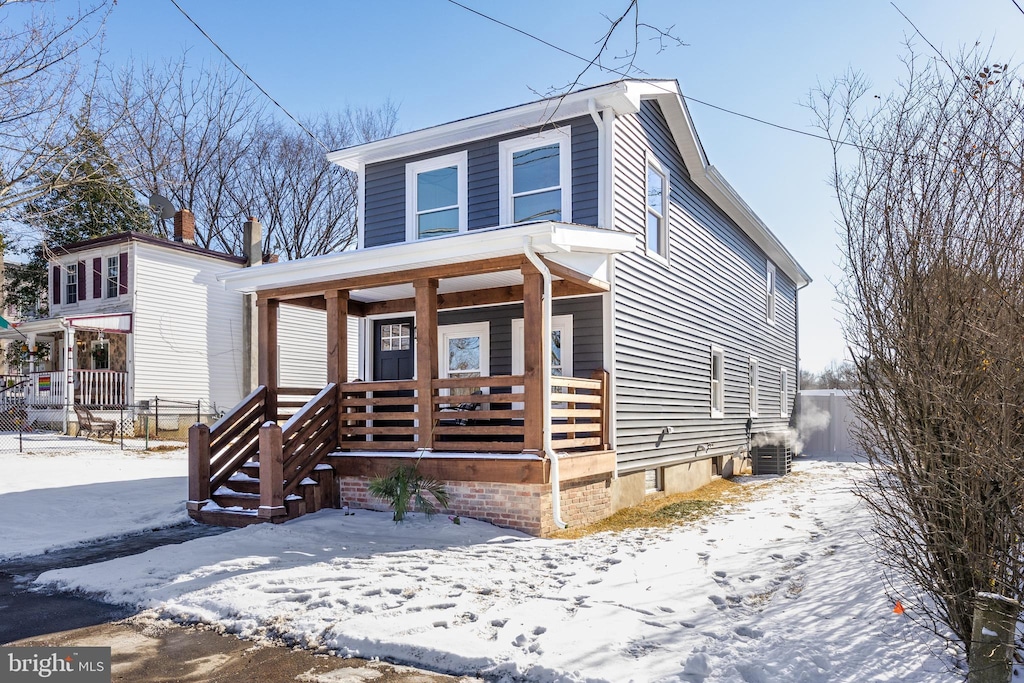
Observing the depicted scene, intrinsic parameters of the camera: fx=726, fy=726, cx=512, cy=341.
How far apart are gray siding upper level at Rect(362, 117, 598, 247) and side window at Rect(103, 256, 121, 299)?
12.4 meters

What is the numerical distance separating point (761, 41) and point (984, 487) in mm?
4405

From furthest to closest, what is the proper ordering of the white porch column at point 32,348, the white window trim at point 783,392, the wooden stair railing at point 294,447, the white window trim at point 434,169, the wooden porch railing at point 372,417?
the white porch column at point 32,348 → the white window trim at point 783,392 → the white window trim at point 434,169 → the wooden porch railing at point 372,417 → the wooden stair railing at point 294,447

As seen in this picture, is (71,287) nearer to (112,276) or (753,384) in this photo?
(112,276)

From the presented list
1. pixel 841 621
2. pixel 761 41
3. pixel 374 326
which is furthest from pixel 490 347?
pixel 841 621

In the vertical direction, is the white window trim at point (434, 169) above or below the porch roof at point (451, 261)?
above

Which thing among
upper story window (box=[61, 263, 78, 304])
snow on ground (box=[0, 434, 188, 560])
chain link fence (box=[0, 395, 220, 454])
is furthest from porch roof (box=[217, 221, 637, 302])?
upper story window (box=[61, 263, 78, 304])

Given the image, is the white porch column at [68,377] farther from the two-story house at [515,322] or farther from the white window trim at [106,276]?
the two-story house at [515,322]

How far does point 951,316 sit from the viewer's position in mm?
3873

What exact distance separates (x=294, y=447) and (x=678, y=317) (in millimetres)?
7303

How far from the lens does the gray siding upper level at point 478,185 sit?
10.6 metres

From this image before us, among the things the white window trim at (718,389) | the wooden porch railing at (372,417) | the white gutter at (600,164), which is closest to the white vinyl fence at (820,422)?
the white window trim at (718,389)

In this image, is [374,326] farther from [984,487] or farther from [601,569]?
[984,487]

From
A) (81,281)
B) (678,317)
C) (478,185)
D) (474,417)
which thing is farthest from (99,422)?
(678,317)

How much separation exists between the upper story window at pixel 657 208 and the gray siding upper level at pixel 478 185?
180 cm
